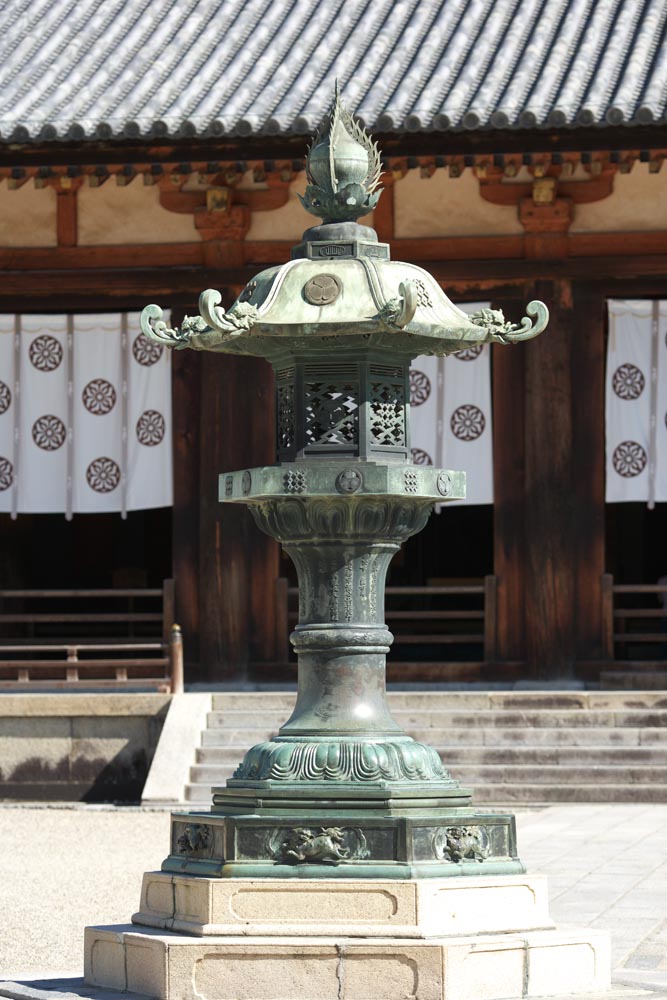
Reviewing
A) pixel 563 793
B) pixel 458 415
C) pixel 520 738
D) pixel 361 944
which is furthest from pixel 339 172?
pixel 458 415

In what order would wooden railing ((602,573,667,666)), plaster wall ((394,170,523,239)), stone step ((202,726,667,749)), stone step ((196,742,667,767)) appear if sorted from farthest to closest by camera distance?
1. plaster wall ((394,170,523,239))
2. wooden railing ((602,573,667,666))
3. stone step ((202,726,667,749))
4. stone step ((196,742,667,767))

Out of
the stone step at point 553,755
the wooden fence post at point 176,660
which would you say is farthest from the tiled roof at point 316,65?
the stone step at point 553,755

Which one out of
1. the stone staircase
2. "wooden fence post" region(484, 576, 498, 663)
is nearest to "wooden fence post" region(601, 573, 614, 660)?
"wooden fence post" region(484, 576, 498, 663)

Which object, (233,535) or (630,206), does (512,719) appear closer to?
(233,535)

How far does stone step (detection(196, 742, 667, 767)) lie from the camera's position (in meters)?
15.0

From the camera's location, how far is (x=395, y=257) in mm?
17578

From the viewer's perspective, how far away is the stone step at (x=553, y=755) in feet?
49.2

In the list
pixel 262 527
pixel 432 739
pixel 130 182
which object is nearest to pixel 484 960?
pixel 262 527

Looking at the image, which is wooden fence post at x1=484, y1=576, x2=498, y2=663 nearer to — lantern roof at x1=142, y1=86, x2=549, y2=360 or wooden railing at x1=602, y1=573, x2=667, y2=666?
wooden railing at x1=602, y1=573, x2=667, y2=666

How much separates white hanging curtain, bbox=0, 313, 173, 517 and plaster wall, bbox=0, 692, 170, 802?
2.20 m

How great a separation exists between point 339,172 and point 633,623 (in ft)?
52.4

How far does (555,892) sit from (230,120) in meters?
8.37

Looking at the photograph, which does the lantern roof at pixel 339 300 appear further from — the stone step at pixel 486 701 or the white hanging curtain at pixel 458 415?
the white hanging curtain at pixel 458 415

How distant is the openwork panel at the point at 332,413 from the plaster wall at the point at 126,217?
10.1 m
